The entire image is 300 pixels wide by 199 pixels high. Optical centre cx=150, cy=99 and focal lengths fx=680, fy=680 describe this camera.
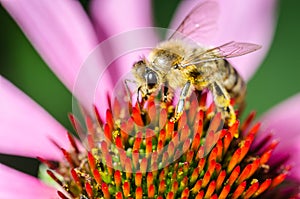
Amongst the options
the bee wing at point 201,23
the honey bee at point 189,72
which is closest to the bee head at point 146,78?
the honey bee at point 189,72

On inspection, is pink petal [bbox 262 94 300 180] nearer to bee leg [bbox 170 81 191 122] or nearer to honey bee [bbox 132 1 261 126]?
honey bee [bbox 132 1 261 126]

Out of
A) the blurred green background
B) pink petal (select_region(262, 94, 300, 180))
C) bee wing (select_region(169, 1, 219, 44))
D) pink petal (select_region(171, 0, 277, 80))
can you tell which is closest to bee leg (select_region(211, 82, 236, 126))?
bee wing (select_region(169, 1, 219, 44))

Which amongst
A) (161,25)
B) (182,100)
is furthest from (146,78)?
(161,25)

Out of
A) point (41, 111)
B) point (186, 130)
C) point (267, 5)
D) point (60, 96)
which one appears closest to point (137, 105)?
point (186, 130)

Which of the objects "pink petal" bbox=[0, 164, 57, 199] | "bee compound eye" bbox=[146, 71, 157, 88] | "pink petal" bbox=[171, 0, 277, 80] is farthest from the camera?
"pink petal" bbox=[171, 0, 277, 80]

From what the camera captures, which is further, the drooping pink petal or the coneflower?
the drooping pink petal

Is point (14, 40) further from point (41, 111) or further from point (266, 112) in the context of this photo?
point (266, 112)

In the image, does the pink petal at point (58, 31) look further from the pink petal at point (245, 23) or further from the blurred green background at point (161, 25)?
the pink petal at point (245, 23)
